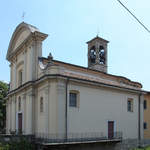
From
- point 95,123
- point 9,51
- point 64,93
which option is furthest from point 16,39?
point 95,123

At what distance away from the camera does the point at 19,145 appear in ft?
52.6

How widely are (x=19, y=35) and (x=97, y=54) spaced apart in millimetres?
9092

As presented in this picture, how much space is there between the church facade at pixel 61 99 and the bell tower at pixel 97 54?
1.44m

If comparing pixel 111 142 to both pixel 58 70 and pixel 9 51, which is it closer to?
pixel 58 70

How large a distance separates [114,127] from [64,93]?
266 inches

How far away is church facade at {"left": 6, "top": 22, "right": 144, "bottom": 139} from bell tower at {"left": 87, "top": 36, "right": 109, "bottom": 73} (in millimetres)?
1443

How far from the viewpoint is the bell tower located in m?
27.2

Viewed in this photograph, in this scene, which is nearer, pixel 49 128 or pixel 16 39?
pixel 49 128

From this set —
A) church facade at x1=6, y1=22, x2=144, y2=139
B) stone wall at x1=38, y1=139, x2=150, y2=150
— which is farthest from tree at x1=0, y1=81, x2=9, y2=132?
stone wall at x1=38, y1=139, x2=150, y2=150

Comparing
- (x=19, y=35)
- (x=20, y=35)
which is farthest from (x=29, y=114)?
(x=19, y=35)

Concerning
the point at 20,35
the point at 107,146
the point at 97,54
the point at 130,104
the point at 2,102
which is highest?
the point at 20,35

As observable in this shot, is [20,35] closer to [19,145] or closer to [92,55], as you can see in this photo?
[92,55]

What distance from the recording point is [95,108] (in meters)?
19.4

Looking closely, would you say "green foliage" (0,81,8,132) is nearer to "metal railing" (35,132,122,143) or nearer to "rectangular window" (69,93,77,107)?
"metal railing" (35,132,122,143)
